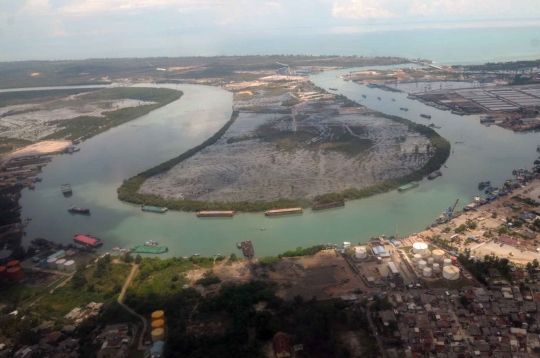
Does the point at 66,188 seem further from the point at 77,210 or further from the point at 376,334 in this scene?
the point at 376,334

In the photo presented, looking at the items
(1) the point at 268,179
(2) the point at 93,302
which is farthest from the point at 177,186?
(2) the point at 93,302

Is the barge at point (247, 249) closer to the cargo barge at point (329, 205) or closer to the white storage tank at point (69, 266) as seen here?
the cargo barge at point (329, 205)

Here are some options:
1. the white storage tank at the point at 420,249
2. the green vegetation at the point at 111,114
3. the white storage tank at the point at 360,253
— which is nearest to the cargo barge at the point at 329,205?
the white storage tank at the point at 360,253

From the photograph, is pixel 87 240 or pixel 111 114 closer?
pixel 87 240

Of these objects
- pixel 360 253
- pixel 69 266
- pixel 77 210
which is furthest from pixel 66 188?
pixel 360 253

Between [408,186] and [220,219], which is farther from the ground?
[408,186]

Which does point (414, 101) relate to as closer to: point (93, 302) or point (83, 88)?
point (93, 302)
